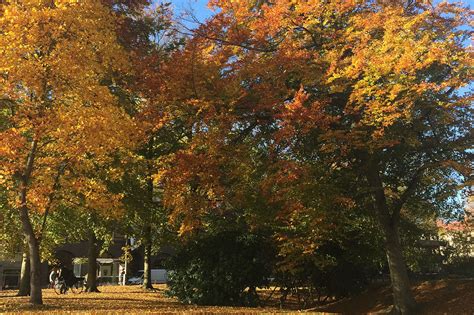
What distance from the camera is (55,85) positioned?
11.5 metres

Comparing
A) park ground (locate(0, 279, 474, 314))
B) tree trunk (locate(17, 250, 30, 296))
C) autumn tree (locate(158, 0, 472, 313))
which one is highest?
autumn tree (locate(158, 0, 472, 313))

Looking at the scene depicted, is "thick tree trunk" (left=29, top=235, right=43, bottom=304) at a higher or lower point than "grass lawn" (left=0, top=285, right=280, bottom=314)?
higher

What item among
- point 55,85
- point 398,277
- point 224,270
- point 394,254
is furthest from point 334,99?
point 55,85

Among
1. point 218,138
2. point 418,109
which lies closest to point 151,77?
point 218,138

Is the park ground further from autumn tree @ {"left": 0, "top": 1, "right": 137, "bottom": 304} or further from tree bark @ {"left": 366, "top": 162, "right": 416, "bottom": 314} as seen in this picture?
autumn tree @ {"left": 0, "top": 1, "right": 137, "bottom": 304}

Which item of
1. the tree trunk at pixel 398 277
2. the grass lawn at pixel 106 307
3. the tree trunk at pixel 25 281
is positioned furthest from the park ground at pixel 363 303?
the tree trunk at pixel 25 281

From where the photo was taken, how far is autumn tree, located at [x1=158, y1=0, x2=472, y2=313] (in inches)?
421

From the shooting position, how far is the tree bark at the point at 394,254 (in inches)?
499

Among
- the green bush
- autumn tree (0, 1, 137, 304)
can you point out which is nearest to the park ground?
the green bush

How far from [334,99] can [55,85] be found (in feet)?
23.0

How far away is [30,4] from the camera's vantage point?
10.8 metres

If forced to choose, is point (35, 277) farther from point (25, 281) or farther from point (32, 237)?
point (25, 281)

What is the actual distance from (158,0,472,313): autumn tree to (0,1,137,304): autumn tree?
73.9 inches

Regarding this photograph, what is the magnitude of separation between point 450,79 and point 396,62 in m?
1.77
